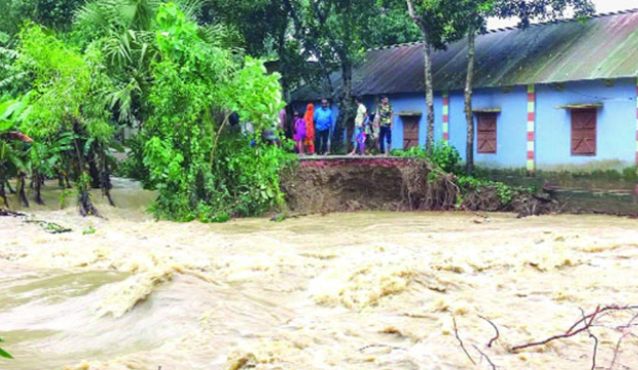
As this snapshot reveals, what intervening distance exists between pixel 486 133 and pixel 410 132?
270 centimetres

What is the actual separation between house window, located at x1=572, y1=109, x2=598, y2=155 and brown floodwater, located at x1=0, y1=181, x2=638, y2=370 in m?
4.69

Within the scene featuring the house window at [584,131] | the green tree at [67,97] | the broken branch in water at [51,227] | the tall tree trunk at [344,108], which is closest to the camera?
the broken branch in water at [51,227]

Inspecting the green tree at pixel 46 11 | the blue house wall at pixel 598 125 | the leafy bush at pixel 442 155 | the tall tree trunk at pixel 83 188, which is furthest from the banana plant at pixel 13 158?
the blue house wall at pixel 598 125

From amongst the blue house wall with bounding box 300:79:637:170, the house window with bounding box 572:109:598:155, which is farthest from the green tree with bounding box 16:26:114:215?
the house window with bounding box 572:109:598:155

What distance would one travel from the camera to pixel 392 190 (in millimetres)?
18938

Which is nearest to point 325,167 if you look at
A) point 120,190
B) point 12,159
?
point 120,190

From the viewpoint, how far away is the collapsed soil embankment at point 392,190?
18141mm

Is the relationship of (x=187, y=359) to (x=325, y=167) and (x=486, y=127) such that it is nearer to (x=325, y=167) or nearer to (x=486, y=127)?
(x=325, y=167)

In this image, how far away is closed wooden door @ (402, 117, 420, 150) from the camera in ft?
73.2

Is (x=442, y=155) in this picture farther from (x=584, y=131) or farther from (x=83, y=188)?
(x=83, y=188)

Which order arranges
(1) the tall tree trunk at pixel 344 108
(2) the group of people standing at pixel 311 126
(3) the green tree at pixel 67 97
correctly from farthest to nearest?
(1) the tall tree trunk at pixel 344 108
(2) the group of people standing at pixel 311 126
(3) the green tree at pixel 67 97

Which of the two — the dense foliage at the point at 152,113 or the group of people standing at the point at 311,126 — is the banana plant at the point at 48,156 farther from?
the group of people standing at the point at 311,126

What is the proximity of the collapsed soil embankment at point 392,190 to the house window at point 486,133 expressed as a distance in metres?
2.01

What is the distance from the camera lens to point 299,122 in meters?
20.1
